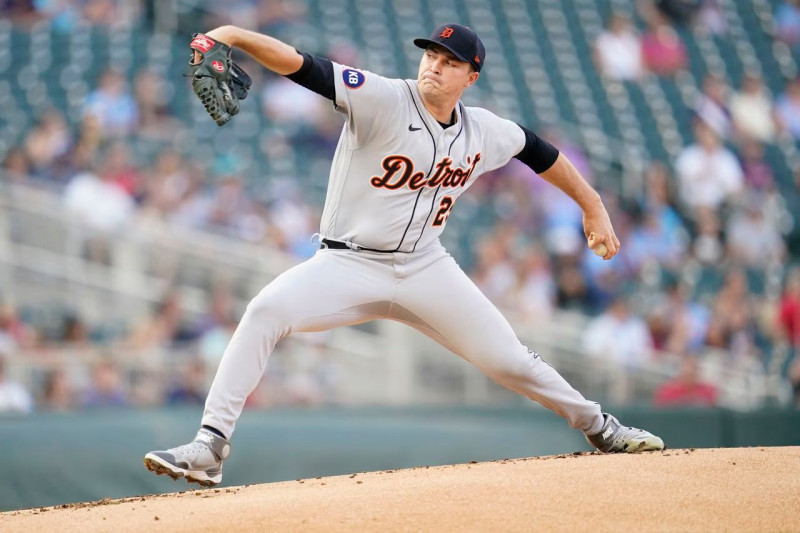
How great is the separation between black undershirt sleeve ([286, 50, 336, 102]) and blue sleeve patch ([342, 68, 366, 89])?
0.18 feet

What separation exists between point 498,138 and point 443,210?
0.38 meters

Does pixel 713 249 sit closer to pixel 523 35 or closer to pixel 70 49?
pixel 523 35

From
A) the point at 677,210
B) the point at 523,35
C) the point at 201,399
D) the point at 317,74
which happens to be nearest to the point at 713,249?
the point at 677,210

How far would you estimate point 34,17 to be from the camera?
37.0ft

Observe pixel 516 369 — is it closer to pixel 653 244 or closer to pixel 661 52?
pixel 653 244

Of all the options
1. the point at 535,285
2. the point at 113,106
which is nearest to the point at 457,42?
the point at 535,285

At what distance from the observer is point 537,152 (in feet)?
15.0

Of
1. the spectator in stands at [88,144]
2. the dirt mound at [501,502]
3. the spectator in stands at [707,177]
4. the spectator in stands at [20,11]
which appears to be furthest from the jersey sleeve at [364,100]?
the spectator in stands at [20,11]

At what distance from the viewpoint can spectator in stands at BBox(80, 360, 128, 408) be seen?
745 centimetres

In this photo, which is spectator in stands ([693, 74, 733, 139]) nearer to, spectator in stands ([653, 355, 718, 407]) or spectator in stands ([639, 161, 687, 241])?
spectator in stands ([639, 161, 687, 241])

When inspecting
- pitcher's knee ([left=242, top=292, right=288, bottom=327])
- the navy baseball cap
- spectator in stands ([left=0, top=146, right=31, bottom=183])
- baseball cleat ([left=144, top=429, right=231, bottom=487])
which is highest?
the navy baseball cap

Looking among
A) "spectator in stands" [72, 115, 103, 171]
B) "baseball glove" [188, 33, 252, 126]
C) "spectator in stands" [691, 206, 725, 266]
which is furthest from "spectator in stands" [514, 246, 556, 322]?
"baseball glove" [188, 33, 252, 126]

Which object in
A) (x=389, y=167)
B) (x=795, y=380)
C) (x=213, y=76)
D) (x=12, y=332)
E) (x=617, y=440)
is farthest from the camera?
(x=795, y=380)

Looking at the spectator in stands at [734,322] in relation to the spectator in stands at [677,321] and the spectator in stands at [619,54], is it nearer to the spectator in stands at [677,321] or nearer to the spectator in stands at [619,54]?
the spectator in stands at [677,321]
